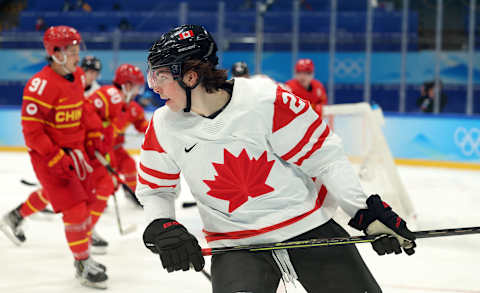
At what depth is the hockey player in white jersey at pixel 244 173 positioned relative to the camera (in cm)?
151

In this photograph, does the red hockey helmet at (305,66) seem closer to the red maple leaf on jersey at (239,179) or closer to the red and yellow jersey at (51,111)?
the red and yellow jersey at (51,111)

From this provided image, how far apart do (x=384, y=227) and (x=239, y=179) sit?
386mm

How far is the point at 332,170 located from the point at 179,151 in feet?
1.32

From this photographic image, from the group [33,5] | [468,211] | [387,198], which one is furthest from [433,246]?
[33,5]

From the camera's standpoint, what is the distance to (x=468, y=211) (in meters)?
4.84

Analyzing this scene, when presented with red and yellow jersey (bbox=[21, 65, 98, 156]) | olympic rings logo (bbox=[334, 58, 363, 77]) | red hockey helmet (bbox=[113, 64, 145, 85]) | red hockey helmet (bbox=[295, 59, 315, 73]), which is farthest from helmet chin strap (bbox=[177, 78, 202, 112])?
olympic rings logo (bbox=[334, 58, 363, 77])

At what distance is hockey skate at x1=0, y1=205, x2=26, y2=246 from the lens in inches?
145

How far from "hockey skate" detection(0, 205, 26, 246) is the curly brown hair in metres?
2.58

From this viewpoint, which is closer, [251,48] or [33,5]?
[251,48]

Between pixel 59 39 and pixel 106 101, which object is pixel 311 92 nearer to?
pixel 106 101

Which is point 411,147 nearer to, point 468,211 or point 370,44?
point 370,44

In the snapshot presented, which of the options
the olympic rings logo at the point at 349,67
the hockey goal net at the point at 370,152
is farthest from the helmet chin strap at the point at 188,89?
the olympic rings logo at the point at 349,67

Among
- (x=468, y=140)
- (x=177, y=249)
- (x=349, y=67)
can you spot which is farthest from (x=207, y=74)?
(x=349, y=67)

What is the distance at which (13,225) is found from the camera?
3.69 metres
